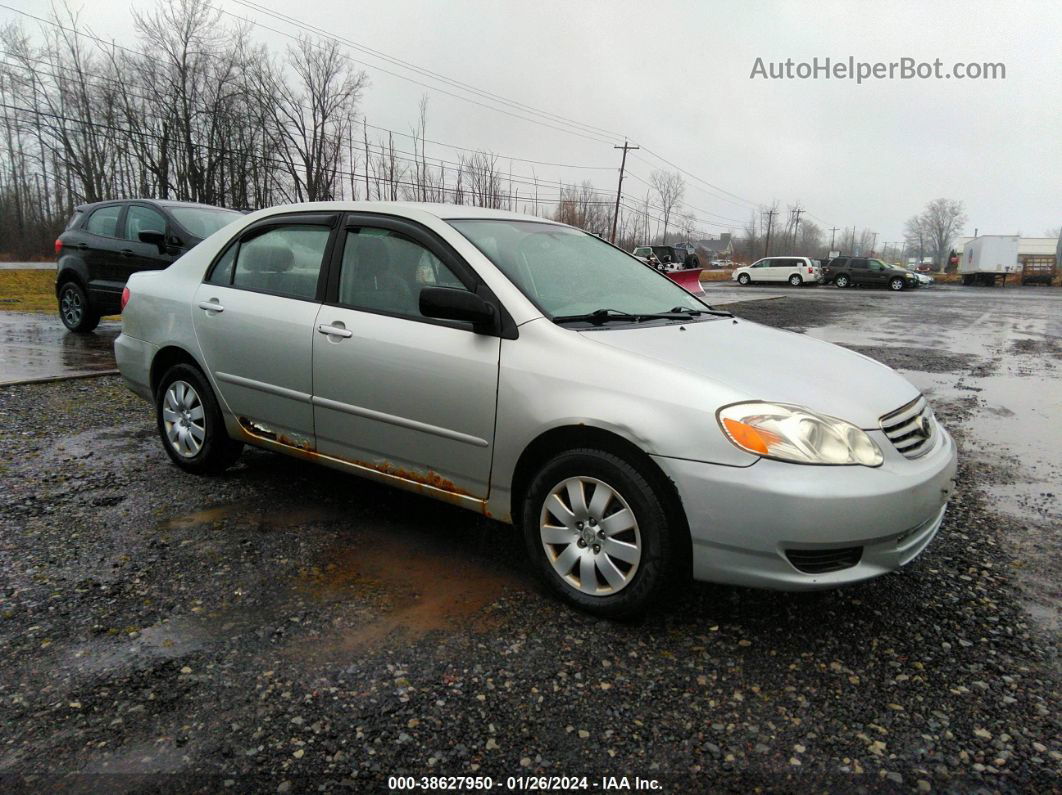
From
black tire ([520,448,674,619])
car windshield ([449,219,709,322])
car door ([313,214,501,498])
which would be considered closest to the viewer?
black tire ([520,448,674,619])

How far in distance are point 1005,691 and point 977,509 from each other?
2.16m

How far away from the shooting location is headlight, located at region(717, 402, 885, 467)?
2.64 meters

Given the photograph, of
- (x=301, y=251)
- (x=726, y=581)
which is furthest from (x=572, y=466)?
(x=301, y=251)

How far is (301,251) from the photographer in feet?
13.4

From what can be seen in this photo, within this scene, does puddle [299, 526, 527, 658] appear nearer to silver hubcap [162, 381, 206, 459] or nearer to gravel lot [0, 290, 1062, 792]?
gravel lot [0, 290, 1062, 792]

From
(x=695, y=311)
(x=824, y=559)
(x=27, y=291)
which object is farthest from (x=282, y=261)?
(x=27, y=291)

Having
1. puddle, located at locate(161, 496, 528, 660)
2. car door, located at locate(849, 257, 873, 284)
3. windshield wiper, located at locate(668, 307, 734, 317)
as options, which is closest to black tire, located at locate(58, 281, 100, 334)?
puddle, located at locate(161, 496, 528, 660)

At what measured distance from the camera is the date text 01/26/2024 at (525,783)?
6.84 ft

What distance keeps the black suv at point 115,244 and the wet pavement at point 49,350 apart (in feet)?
1.69

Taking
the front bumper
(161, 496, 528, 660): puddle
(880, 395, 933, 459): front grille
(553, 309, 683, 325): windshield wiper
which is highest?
(553, 309, 683, 325): windshield wiper

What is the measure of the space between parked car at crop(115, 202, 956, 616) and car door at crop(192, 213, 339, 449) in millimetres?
13

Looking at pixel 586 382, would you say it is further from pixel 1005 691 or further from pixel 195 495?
pixel 195 495

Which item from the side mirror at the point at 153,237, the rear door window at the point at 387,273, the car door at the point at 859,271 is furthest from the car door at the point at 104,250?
the car door at the point at 859,271

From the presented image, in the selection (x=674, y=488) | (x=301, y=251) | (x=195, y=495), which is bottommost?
(x=195, y=495)
